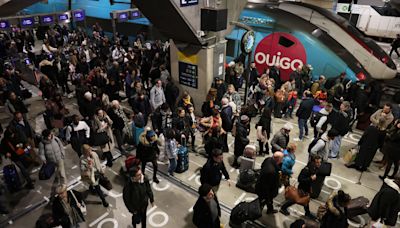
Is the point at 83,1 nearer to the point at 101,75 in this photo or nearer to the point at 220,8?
the point at 101,75

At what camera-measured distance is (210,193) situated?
4547mm

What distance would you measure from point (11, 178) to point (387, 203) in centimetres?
745

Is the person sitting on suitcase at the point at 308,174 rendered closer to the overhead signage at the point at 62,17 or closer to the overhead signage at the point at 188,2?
the overhead signage at the point at 188,2

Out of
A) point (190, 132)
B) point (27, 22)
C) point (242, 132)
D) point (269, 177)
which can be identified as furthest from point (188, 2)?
point (27, 22)

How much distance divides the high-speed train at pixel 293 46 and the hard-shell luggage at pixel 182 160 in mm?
7224

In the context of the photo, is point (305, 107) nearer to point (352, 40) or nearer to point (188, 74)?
point (188, 74)

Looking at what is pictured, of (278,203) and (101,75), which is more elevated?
(101,75)

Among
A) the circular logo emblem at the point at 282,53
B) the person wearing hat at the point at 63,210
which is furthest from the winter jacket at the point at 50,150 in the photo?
the circular logo emblem at the point at 282,53

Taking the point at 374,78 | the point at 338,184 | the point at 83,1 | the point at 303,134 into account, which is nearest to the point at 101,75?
the point at 303,134

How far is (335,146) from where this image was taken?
7730 mm

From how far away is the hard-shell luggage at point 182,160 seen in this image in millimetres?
7137

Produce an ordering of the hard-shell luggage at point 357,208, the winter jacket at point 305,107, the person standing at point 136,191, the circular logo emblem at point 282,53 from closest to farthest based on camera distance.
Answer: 1. the person standing at point 136,191
2. the hard-shell luggage at point 357,208
3. the winter jacket at point 305,107
4. the circular logo emblem at point 282,53

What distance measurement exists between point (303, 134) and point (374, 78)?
4.55 meters

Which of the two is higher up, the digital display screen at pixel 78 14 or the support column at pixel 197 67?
the digital display screen at pixel 78 14
